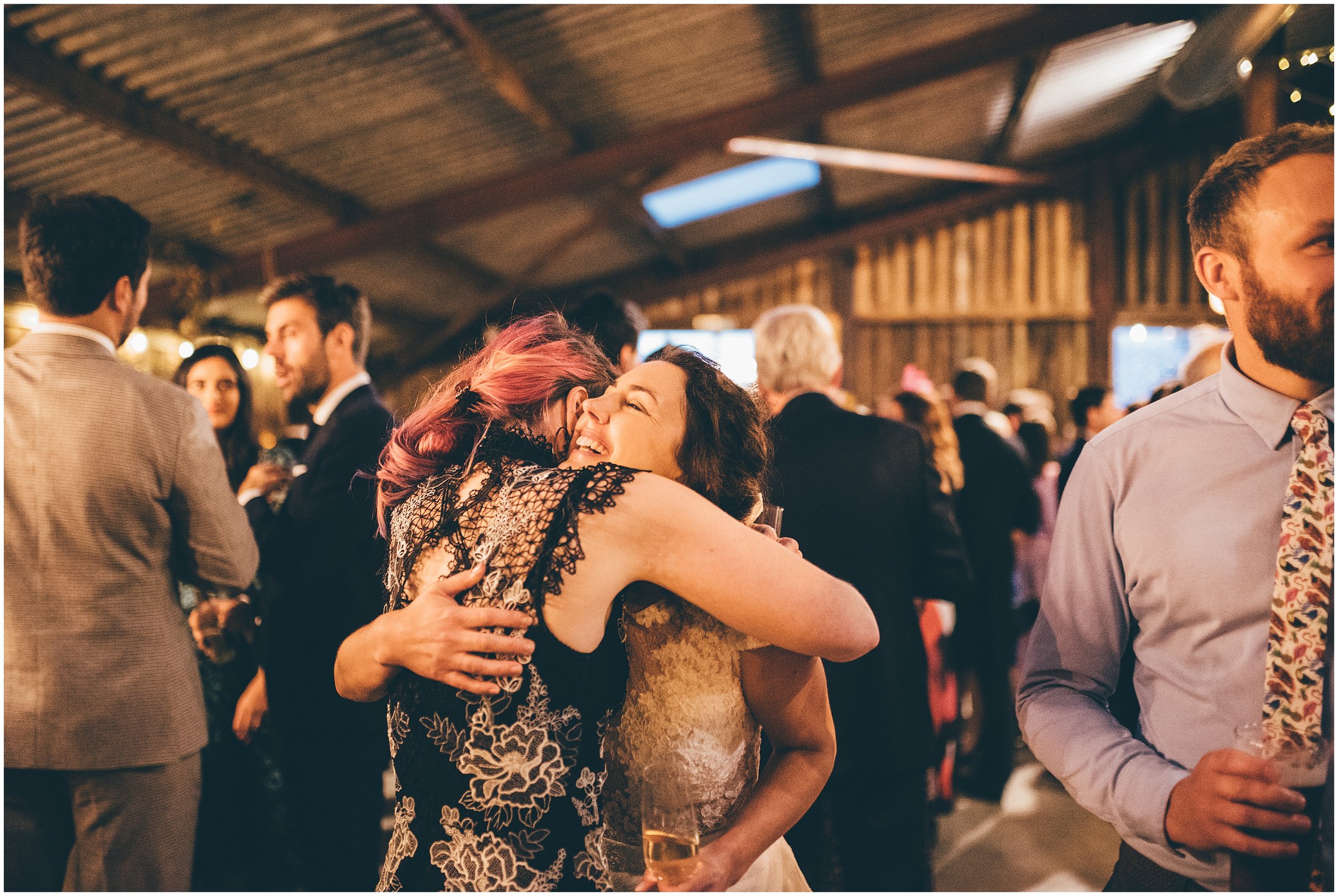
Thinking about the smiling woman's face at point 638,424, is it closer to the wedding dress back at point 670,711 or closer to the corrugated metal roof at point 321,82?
the wedding dress back at point 670,711

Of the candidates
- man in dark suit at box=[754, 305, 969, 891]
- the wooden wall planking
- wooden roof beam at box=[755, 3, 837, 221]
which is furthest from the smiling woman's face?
the wooden wall planking

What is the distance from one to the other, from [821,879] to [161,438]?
2.01 m

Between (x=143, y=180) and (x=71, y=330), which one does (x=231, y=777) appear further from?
(x=143, y=180)

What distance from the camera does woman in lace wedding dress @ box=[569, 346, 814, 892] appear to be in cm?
129

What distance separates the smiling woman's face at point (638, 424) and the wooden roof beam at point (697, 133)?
5.22m

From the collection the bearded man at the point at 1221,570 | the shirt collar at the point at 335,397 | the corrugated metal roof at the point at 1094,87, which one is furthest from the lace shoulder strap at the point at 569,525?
the corrugated metal roof at the point at 1094,87

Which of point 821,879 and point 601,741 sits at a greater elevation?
point 601,741

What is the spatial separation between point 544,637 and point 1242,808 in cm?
83

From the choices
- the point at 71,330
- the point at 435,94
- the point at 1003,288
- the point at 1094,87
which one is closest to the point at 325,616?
the point at 71,330

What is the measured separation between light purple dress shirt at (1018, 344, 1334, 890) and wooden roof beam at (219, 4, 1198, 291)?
209 inches

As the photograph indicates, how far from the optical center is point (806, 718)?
53.6 inches

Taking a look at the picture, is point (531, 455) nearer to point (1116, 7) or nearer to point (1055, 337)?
point (1116, 7)

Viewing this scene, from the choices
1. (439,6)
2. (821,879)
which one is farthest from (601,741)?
(439,6)

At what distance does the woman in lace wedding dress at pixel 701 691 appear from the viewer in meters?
1.29
